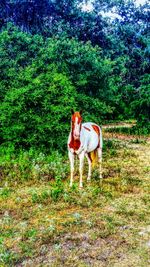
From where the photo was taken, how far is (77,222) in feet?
23.8

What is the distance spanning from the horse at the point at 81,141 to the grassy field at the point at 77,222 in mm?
573

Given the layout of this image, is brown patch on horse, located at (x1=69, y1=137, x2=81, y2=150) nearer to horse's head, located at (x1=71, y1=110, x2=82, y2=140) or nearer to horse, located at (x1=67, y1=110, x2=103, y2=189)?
horse, located at (x1=67, y1=110, x2=103, y2=189)

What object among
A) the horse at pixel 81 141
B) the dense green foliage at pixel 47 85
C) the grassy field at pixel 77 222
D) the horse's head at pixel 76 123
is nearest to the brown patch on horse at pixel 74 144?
the horse at pixel 81 141

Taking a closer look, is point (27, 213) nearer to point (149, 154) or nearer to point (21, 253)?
point (21, 253)

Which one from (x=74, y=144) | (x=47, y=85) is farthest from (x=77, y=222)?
(x=47, y=85)

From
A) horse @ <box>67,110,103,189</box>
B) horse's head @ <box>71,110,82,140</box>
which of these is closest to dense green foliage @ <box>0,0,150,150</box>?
horse @ <box>67,110,103,189</box>

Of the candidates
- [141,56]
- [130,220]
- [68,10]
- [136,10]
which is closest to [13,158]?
[130,220]

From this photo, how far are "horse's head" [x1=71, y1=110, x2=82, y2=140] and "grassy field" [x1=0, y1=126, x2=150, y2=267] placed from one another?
119cm

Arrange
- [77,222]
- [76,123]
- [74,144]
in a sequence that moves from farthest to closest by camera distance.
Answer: [74,144] → [76,123] → [77,222]

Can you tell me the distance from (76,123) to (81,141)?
545 millimetres

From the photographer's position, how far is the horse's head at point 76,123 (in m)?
9.53

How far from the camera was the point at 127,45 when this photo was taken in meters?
32.0

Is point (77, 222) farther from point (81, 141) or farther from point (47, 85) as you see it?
point (47, 85)

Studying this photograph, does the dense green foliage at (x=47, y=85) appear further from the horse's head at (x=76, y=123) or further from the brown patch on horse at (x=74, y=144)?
the horse's head at (x=76, y=123)
